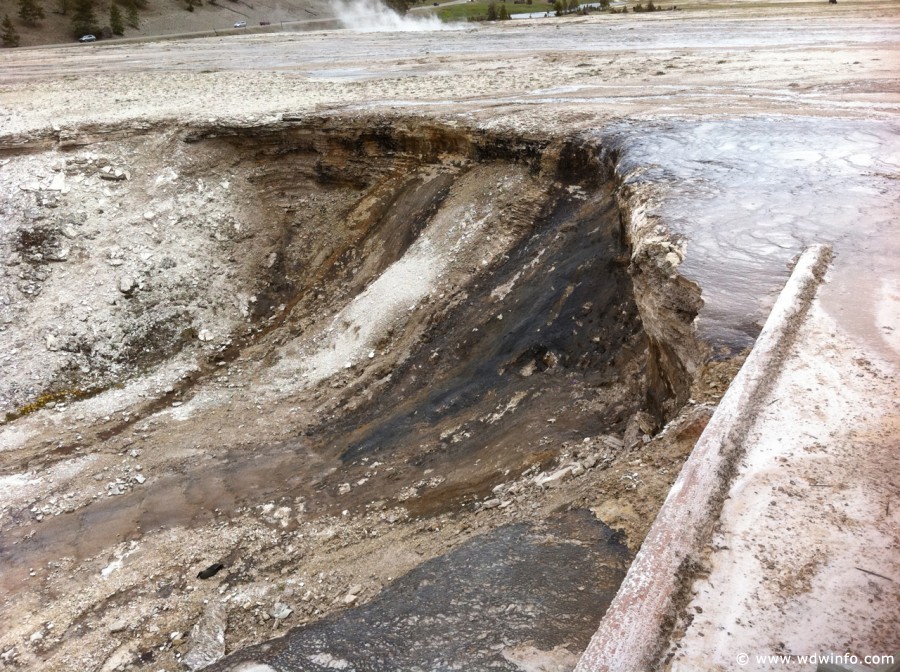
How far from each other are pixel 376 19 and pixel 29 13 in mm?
19065

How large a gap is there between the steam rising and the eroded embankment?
18.0 meters

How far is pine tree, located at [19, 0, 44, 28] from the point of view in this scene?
101 feet

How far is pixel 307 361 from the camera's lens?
29.9 feet

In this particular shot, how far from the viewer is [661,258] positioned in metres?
5.29

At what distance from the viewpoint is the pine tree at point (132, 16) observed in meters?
33.1

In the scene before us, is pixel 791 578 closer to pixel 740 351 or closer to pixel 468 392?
pixel 740 351

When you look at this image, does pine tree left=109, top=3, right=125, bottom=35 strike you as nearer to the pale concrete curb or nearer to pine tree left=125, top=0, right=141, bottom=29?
pine tree left=125, top=0, right=141, bottom=29

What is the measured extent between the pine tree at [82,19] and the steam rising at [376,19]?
45.2ft

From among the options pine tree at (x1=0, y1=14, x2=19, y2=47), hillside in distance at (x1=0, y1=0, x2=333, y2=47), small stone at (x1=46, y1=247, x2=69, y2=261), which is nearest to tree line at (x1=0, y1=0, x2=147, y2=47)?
hillside in distance at (x1=0, y1=0, x2=333, y2=47)

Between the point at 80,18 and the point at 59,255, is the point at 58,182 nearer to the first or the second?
the point at 59,255

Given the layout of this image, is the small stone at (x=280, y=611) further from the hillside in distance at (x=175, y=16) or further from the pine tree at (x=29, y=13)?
the pine tree at (x=29, y=13)

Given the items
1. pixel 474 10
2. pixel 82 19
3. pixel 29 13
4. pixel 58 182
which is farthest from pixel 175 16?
pixel 58 182

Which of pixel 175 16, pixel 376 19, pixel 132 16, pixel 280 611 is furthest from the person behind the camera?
pixel 175 16

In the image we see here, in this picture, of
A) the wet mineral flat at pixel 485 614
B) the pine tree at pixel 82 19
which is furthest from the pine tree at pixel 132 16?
the wet mineral flat at pixel 485 614
